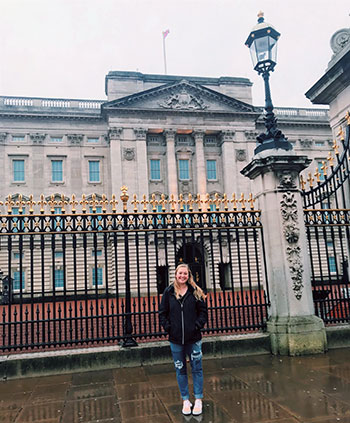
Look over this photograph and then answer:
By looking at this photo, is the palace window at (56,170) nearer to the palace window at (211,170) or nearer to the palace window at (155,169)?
the palace window at (155,169)

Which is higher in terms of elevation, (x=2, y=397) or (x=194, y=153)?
(x=194, y=153)

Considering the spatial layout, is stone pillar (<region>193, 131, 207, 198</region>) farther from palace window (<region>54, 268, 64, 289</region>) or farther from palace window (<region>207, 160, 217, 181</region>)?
palace window (<region>54, 268, 64, 289</region>)

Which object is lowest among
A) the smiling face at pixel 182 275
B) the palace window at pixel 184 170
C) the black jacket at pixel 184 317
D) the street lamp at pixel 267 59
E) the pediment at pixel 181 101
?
the black jacket at pixel 184 317

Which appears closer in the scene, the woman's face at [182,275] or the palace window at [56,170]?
the woman's face at [182,275]

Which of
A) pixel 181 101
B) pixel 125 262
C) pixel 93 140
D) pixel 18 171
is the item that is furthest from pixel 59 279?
pixel 181 101

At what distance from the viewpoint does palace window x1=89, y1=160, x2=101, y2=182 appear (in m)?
40.2

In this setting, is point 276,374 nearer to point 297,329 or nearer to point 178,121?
point 297,329

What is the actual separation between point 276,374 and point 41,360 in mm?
4172

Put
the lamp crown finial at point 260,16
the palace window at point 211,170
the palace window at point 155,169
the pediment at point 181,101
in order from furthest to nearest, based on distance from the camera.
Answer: the palace window at point 211,170 < the palace window at point 155,169 < the pediment at point 181,101 < the lamp crown finial at point 260,16

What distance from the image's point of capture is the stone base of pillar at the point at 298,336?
7.66 meters

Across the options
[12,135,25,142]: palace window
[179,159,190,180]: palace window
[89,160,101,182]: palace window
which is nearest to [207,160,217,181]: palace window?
[179,159,190,180]: palace window

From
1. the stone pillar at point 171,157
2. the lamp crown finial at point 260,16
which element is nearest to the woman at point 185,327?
the lamp crown finial at point 260,16

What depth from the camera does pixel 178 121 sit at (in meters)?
40.7

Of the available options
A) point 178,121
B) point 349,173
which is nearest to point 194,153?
point 178,121
